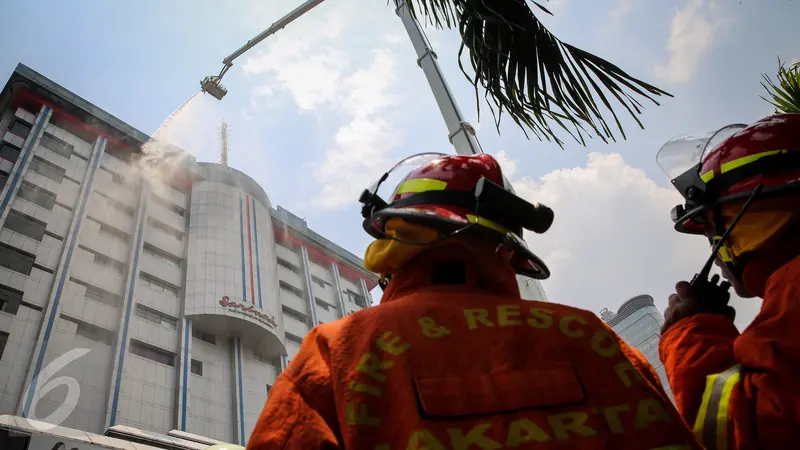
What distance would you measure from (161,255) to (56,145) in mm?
6251

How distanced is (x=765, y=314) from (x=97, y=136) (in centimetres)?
2788

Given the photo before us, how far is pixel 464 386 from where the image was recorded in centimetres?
107

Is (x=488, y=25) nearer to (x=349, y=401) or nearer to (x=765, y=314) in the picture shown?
(x=765, y=314)

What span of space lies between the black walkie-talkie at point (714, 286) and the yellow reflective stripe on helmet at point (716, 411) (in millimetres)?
274

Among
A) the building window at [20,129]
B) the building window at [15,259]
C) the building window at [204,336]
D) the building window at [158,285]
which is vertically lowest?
the building window at [204,336]

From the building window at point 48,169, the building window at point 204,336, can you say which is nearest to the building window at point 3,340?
the building window at point 204,336

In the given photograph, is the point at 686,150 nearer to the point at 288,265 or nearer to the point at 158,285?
the point at 158,285

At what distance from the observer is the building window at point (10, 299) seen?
55.2 ft

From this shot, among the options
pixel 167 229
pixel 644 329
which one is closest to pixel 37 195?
pixel 167 229

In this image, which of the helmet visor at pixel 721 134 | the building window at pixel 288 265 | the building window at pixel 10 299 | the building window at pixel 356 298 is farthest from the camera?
the building window at pixel 356 298

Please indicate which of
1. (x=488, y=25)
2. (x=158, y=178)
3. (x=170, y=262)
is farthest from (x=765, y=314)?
(x=158, y=178)

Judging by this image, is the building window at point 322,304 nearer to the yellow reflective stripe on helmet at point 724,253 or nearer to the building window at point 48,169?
the building window at point 48,169

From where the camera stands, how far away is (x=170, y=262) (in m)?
23.4

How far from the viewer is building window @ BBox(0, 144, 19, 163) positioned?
2069 centimetres
